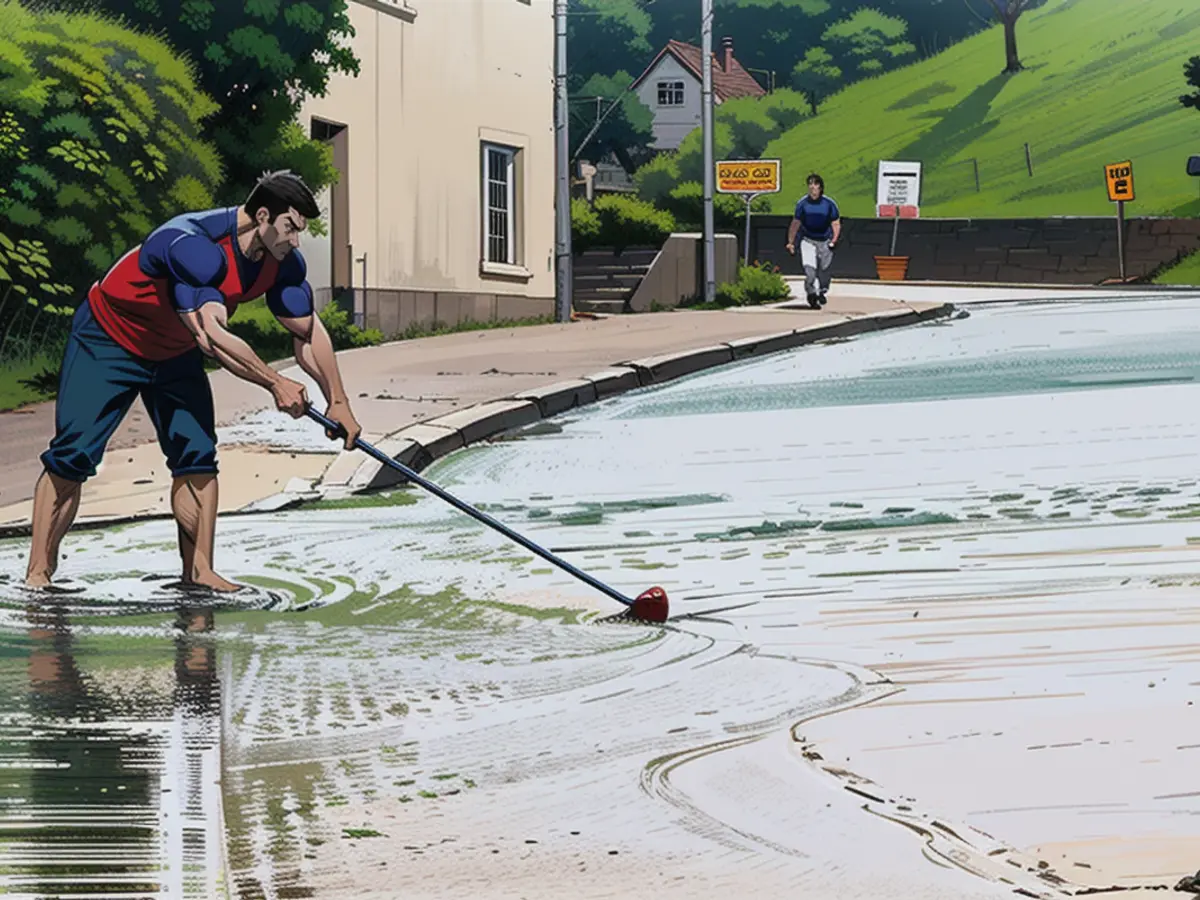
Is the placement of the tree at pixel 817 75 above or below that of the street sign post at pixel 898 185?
above

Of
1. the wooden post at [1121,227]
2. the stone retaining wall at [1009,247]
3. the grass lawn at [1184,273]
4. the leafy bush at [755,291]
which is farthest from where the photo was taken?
the stone retaining wall at [1009,247]

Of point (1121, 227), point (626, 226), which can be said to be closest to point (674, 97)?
point (1121, 227)

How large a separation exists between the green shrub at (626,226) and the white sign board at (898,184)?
1285 cm

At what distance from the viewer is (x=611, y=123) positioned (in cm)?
7056

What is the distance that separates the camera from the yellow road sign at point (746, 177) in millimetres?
31500

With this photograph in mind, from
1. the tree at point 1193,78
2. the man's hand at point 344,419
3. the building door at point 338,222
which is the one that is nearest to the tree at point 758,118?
the tree at point 1193,78

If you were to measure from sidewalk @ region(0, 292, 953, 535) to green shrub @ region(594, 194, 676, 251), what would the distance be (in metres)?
7.28

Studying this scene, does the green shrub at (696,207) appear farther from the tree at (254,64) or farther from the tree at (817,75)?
the tree at (817,75)

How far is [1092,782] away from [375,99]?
719 inches

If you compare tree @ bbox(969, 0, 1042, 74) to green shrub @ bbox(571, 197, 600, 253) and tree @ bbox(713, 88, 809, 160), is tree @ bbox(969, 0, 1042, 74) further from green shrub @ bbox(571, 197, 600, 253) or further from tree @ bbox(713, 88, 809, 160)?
green shrub @ bbox(571, 197, 600, 253)

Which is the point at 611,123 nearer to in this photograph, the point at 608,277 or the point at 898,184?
the point at 898,184

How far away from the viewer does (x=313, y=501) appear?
1136cm

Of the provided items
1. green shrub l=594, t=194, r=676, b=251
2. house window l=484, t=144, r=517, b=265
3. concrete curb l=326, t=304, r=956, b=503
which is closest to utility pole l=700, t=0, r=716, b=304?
green shrub l=594, t=194, r=676, b=251

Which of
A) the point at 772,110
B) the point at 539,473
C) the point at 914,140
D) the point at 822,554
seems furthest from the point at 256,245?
the point at 772,110
